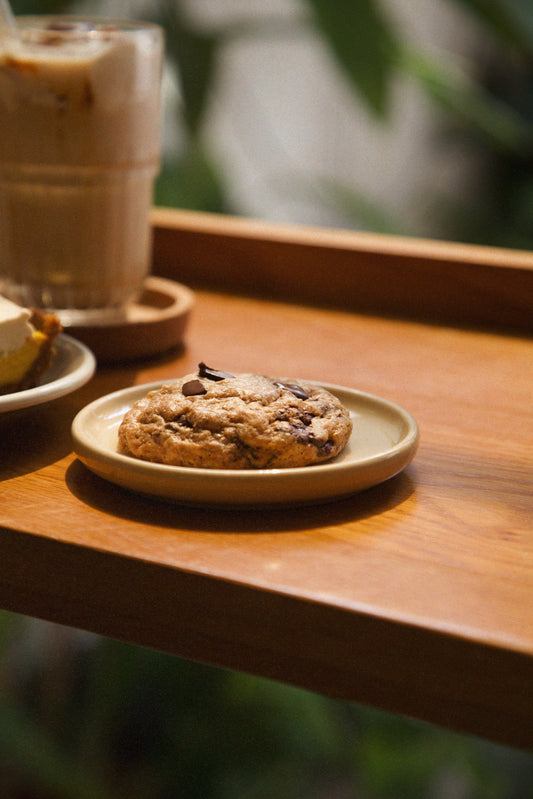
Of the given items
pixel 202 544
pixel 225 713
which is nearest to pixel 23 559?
pixel 202 544

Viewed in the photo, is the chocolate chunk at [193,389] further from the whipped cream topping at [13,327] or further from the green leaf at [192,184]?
the green leaf at [192,184]

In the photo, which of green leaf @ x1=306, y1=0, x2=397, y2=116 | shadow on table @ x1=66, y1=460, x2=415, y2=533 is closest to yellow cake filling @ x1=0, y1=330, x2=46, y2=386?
shadow on table @ x1=66, y1=460, x2=415, y2=533

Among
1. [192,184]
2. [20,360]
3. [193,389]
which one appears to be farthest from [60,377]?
[192,184]

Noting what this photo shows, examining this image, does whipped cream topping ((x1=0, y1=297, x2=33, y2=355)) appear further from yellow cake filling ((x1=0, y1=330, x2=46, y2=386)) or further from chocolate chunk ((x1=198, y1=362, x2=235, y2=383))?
chocolate chunk ((x1=198, y1=362, x2=235, y2=383))

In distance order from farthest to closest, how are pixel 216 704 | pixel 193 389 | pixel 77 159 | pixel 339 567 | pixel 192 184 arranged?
pixel 192 184, pixel 216 704, pixel 77 159, pixel 193 389, pixel 339 567

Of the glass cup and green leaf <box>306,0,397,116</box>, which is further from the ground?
green leaf <box>306,0,397,116</box>

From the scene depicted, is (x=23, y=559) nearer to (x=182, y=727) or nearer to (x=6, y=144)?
(x=6, y=144)

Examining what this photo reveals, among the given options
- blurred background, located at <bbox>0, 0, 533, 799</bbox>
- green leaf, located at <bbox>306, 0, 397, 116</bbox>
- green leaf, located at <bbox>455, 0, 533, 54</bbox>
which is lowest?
blurred background, located at <bbox>0, 0, 533, 799</bbox>

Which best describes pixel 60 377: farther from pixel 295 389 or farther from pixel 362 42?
pixel 362 42
